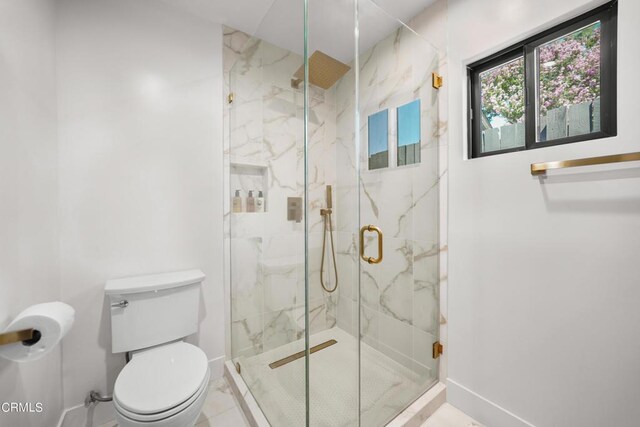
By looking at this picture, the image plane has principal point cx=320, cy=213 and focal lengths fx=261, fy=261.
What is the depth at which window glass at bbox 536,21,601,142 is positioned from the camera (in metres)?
1.11

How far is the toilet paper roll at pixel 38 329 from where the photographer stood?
804 millimetres

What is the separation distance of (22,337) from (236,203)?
3.69 ft

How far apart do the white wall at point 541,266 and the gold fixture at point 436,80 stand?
0.08 meters

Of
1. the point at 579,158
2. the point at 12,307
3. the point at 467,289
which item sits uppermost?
the point at 579,158

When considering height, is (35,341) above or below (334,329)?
above

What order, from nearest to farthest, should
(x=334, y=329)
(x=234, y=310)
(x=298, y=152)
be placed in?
1. (x=298, y=152)
2. (x=334, y=329)
3. (x=234, y=310)

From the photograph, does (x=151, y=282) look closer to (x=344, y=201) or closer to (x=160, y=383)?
(x=160, y=383)

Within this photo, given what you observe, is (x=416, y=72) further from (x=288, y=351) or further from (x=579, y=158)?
(x=288, y=351)

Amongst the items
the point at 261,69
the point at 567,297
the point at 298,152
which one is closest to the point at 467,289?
the point at 567,297

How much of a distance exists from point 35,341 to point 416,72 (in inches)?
79.6

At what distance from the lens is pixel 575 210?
1.11m

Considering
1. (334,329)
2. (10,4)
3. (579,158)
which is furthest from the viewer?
(334,329)

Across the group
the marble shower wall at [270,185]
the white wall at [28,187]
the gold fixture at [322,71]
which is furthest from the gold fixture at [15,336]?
the gold fixture at [322,71]

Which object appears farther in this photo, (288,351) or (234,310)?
(234,310)
